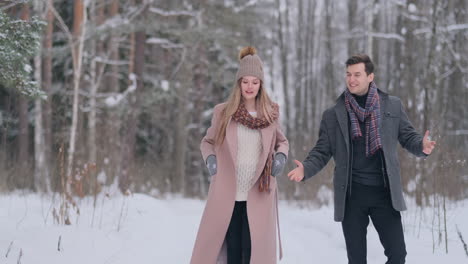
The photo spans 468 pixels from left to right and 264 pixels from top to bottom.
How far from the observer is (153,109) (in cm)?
1703

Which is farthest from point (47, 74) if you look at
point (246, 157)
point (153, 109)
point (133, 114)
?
point (246, 157)

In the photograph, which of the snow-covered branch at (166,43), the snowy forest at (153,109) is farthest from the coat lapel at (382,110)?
the snow-covered branch at (166,43)

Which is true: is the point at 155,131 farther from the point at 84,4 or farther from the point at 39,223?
the point at 39,223

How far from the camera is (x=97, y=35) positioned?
44.8 feet

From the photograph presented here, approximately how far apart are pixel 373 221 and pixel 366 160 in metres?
0.44

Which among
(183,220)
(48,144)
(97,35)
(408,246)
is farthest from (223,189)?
(48,144)

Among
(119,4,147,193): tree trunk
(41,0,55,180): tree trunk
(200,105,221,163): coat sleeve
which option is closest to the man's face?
(200,105,221,163): coat sleeve

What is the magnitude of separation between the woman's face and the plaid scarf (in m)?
0.72

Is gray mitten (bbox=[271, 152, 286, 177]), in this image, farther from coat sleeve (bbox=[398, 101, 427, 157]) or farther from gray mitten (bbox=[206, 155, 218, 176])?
coat sleeve (bbox=[398, 101, 427, 157])

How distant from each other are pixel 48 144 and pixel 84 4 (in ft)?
15.8

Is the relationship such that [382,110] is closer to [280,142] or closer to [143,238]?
[280,142]

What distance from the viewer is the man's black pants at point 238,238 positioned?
3.99 metres

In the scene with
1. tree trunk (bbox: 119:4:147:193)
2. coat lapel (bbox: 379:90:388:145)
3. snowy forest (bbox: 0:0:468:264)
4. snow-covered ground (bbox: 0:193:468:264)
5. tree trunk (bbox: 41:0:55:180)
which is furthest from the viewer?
tree trunk (bbox: 41:0:55:180)

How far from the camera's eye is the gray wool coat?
3.71 m
